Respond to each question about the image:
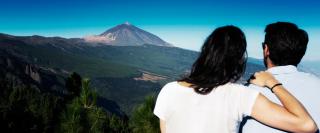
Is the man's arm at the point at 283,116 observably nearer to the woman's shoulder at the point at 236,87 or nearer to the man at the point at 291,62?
the woman's shoulder at the point at 236,87

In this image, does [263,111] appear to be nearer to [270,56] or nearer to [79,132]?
[270,56]

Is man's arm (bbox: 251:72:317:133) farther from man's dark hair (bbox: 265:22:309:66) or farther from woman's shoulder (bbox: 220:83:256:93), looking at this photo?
man's dark hair (bbox: 265:22:309:66)

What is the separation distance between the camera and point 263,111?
9.23 feet

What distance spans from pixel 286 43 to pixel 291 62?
18 centimetres

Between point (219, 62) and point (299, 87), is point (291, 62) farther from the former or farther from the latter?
point (219, 62)

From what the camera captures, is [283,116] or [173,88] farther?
[173,88]

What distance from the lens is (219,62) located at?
303 centimetres

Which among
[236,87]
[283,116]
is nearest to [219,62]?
[236,87]

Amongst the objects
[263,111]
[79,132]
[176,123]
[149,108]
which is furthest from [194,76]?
[79,132]

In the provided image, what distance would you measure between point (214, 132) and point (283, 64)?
35.9 inches

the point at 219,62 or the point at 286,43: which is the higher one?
the point at 286,43

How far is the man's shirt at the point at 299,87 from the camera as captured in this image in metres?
3.23

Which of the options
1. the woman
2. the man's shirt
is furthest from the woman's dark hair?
the man's shirt

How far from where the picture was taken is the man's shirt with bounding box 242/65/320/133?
323 cm
